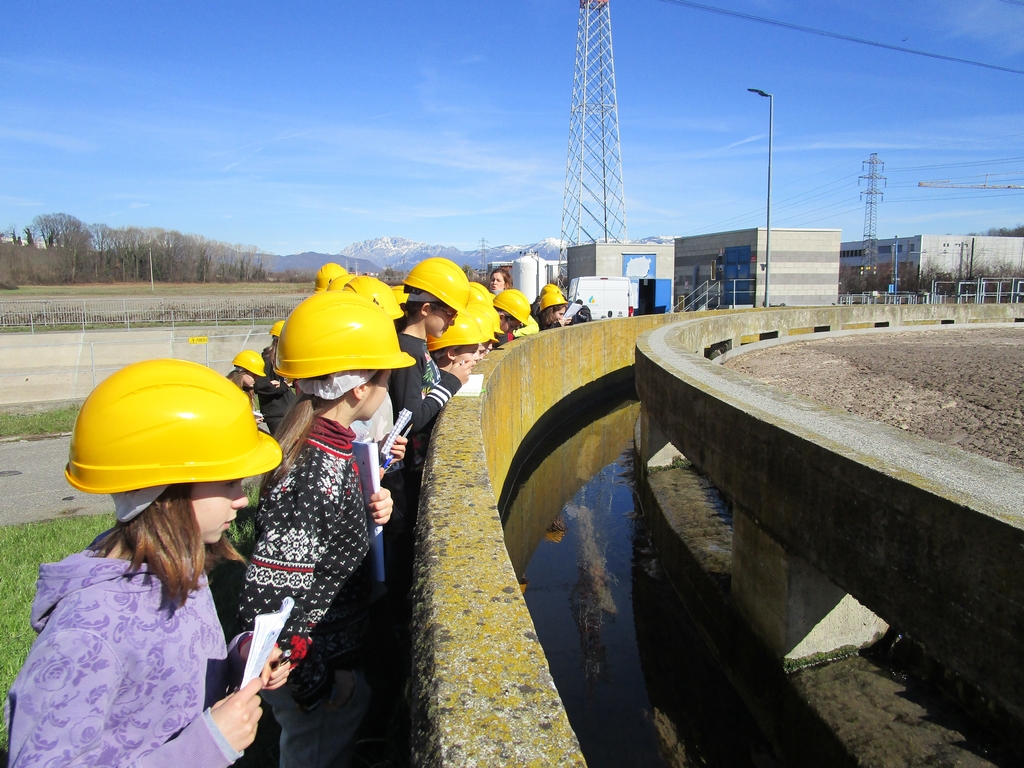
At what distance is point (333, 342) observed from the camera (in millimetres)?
2623

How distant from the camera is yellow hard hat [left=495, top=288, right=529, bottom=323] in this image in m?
9.86

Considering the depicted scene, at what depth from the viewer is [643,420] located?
9648 millimetres

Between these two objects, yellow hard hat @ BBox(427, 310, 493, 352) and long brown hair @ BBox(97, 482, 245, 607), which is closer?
long brown hair @ BBox(97, 482, 245, 607)

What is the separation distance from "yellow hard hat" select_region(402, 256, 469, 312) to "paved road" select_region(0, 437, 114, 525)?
15.4ft

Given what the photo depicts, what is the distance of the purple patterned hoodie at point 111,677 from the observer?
1403mm

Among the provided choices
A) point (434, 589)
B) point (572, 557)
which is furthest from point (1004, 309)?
point (434, 589)

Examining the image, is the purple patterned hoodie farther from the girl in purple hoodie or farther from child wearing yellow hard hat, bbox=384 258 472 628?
child wearing yellow hard hat, bbox=384 258 472 628

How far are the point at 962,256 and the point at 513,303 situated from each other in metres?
66.5

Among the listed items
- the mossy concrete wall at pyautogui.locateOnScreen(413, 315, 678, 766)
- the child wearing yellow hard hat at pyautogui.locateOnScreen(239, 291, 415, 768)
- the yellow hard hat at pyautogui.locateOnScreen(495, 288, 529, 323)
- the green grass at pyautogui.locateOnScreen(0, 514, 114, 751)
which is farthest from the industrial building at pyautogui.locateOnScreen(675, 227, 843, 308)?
the child wearing yellow hard hat at pyautogui.locateOnScreen(239, 291, 415, 768)

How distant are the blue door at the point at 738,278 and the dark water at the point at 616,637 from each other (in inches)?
1077

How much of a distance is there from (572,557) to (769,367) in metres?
5.63

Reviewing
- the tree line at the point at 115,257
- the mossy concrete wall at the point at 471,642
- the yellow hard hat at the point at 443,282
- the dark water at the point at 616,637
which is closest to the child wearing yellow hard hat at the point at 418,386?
the yellow hard hat at the point at 443,282

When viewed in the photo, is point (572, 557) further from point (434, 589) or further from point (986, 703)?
point (434, 589)

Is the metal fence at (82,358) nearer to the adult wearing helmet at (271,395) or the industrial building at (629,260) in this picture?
the adult wearing helmet at (271,395)
